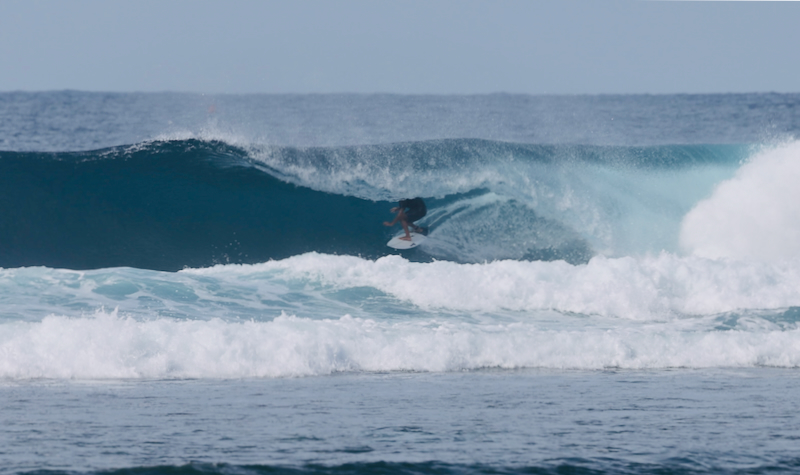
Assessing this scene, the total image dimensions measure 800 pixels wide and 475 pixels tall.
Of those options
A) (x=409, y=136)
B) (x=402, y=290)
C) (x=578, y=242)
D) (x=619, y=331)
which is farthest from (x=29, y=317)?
(x=409, y=136)

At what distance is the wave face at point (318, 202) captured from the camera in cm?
1396

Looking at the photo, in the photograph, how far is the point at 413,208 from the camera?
14727 mm

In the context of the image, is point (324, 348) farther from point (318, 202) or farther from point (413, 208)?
point (318, 202)

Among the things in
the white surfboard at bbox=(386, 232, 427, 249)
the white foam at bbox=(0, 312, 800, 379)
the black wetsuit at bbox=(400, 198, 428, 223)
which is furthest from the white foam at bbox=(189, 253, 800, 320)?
the black wetsuit at bbox=(400, 198, 428, 223)

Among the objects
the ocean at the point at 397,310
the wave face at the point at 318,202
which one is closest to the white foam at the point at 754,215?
the ocean at the point at 397,310

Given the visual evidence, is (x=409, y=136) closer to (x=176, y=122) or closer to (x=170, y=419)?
(x=176, y=122)

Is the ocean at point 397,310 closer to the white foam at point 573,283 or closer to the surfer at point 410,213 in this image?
the white foam at point 573,283

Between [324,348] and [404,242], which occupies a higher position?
[404,242]

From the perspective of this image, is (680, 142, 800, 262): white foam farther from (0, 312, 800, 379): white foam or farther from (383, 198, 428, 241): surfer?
(0, 312, 800, 379): white foam

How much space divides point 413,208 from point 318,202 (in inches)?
73.6

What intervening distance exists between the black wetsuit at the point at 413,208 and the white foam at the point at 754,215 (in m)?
5.18

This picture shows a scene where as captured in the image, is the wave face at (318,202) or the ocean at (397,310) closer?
the ocean at (397,310)

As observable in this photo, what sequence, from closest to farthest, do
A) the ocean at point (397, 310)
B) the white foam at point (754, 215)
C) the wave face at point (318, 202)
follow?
the ocean at point (397, 310) → the wave face at point (318, 202) → the white foam at point (754, 215)

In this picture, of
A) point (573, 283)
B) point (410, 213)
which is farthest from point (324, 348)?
point (410, 213)
